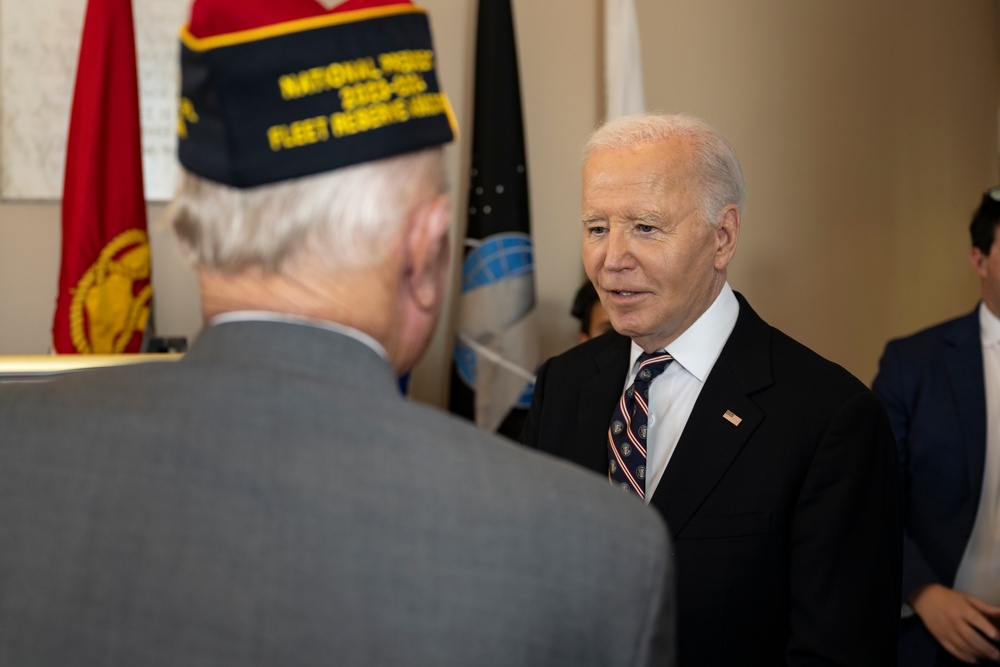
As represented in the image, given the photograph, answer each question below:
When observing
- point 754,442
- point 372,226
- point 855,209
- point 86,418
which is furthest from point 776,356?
point 855,209

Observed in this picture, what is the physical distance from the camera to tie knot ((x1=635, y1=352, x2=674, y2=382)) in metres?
1.79

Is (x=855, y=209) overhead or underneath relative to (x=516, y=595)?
underneath

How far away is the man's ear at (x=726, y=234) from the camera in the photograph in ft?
6.04

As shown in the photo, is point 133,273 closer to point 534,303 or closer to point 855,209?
point 534,303

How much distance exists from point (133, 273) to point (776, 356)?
198 centimetres

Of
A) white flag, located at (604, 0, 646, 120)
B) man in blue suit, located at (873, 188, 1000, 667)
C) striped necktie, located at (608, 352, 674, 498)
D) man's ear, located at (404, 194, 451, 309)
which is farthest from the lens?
white flag, located at (604, 0, 646, 120)

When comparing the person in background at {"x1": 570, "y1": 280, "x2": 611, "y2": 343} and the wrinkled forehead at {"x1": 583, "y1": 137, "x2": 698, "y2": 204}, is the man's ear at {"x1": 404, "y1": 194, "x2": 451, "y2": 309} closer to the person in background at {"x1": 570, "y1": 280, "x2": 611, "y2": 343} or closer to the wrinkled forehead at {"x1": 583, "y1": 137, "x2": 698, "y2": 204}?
the wrinkled forehead at {"x1": 583, "y1": 137, "x2": 698, "y2": 204}

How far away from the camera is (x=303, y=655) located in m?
0.72

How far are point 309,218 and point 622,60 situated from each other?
302 centimetres

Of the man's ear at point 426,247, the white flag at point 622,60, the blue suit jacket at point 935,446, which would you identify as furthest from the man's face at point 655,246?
the white flag at point 622,60

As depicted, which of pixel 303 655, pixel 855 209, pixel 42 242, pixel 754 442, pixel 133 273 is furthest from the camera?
pixel 855 209

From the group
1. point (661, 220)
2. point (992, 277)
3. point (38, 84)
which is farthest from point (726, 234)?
point (38, 84)

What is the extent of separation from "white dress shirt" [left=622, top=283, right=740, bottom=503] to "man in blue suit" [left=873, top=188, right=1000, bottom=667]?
1.27 metres

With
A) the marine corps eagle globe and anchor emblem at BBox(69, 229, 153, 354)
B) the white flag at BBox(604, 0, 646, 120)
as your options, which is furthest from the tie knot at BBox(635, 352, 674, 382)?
the white flag at BBox(604, 0, 646, 120)
